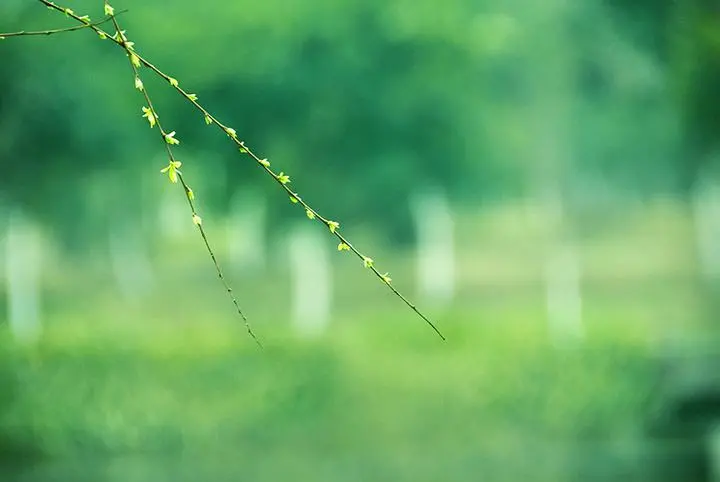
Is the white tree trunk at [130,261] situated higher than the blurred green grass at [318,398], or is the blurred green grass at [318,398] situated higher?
the white tree trunk at [130,261]

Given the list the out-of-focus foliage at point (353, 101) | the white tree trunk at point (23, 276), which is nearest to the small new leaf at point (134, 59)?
the out-of-focus foliage at point (353, 101)

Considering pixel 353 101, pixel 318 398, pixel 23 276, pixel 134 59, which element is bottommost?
pixel 134 59

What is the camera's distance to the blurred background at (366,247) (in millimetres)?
4633

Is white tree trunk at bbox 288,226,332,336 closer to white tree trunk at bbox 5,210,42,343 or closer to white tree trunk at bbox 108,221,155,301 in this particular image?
white tree trunk at bbox 108,221,155,301

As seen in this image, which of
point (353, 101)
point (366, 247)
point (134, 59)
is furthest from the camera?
point (353, 101)

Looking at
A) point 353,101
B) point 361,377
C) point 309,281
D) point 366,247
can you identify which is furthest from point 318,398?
point 353,101

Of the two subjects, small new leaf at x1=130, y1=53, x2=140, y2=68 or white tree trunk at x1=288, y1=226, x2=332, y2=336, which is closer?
small new leaf at x1=130, y1=53, x2=140, y2=68

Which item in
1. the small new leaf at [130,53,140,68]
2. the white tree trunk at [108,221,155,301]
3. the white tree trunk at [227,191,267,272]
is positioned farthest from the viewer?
the white tree trunk at [227,191,267,272]

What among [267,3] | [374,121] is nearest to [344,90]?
[374,121]

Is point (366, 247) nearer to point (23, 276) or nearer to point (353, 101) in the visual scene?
point (353, 101)

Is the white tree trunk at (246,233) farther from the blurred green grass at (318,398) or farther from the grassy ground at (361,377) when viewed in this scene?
the blurred green grass at (318,398)

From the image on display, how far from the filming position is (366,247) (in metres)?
4.59

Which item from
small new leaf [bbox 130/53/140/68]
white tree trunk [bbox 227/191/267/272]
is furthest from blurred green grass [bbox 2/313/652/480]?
small new leaf [bbox 130/53/140/68]

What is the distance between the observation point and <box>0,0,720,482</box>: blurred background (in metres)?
4.63
